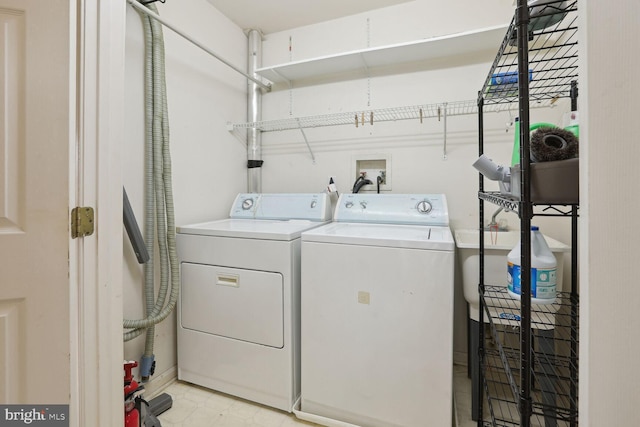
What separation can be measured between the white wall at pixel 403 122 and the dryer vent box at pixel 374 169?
36mm

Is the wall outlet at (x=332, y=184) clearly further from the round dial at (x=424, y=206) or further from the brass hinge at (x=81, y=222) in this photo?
the brass hinge at (x=81, y=222)

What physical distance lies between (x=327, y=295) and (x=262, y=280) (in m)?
0.37

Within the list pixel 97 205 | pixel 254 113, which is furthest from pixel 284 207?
pixel 97 205

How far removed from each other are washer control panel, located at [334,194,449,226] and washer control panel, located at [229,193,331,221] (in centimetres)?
12

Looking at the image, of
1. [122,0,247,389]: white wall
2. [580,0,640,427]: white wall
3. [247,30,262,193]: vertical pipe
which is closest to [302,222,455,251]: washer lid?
[580,0,640,427]: white wall

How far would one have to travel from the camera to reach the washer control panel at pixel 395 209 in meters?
1.77

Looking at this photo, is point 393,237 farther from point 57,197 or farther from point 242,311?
point 57,197

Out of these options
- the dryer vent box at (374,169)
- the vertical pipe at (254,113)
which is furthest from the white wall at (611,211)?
the vertical pipe at (254,113)

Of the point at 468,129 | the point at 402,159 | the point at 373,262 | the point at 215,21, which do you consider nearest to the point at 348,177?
the point at 402,159

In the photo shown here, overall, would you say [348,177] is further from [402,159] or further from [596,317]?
[596,317]

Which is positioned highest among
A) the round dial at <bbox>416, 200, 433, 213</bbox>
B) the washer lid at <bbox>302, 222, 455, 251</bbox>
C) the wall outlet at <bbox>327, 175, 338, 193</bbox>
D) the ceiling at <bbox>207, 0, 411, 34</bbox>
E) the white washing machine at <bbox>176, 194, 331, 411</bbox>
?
the ceiling at <bbox>207, 0, 411, 34</bbox>

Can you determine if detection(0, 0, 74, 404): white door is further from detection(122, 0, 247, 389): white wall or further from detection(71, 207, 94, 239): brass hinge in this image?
detection(122, 0, 247, 389): white wall

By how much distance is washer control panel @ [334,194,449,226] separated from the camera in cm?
177

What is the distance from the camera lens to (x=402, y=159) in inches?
84.5
